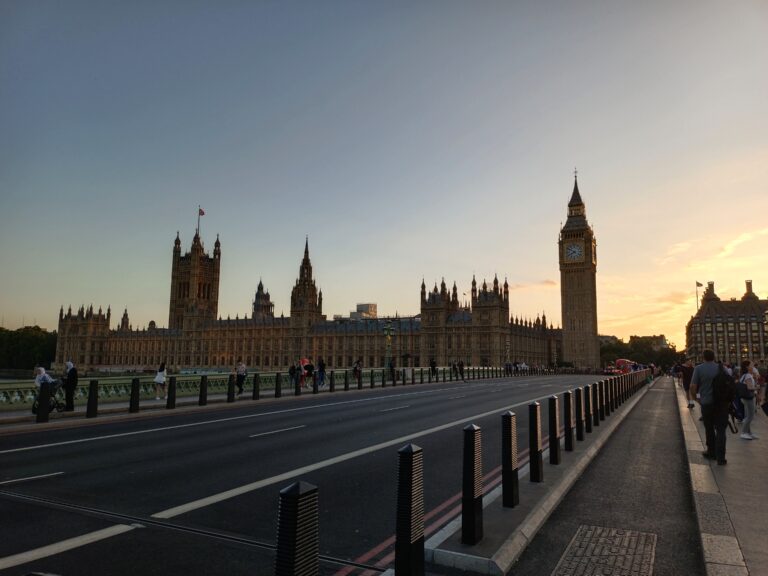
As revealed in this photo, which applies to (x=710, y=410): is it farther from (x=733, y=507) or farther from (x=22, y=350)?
(x=22, y=350)

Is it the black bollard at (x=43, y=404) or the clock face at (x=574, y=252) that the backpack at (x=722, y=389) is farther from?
the clock face at (x=574, y=252)

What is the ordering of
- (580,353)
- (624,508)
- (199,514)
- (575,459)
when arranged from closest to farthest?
(199,514)
(624,508)
(575,459)
(580,353)

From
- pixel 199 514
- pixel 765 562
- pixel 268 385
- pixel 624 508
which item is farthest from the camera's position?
pixel 268 385

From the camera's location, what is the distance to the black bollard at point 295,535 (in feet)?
9.32

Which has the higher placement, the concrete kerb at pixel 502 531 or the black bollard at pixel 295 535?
the black bollard at pixel 295 535

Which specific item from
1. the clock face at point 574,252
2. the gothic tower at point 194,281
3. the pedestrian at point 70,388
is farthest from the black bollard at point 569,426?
the gothic tower at point 194,281

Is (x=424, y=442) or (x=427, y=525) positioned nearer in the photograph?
(x=427, y=525)

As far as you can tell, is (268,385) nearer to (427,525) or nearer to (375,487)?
(375,487)

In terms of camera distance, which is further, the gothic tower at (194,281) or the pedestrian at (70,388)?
the gothic tower at (194,281)

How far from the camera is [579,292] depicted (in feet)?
416

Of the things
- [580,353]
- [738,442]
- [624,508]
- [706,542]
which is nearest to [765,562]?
[706,542]

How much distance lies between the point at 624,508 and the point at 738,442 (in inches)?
267

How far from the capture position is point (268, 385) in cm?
3031

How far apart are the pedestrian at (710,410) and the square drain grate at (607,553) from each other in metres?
Result: 4.45
